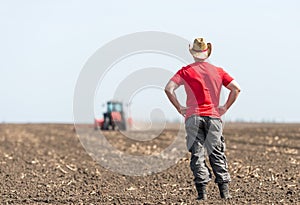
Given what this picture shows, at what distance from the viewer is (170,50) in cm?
1062

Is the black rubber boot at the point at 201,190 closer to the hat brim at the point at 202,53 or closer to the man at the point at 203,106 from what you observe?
the man at the point at 203,106

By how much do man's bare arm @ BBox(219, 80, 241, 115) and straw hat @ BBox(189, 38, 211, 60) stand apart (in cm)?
45

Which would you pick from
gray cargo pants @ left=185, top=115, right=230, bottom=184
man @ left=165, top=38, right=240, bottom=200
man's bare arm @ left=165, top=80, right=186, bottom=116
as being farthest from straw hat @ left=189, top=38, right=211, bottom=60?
gray cargo pants @ left=185, top=115, right=230, bottom=184

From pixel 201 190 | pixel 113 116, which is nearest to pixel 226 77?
pixel 201 190

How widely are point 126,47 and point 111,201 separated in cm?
407

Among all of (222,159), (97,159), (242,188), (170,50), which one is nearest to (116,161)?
(97,159)

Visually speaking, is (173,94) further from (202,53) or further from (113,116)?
(113,116)

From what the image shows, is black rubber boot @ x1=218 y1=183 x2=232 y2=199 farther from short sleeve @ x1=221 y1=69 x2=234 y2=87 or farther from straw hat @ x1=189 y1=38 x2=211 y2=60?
straw hat @ x1=189 y1=38 x2=211 y2=60

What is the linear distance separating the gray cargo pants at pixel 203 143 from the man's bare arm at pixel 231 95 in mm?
149

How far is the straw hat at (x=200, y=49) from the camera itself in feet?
24.1

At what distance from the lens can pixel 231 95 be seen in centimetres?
746

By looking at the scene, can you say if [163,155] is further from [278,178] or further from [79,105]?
[278,178]

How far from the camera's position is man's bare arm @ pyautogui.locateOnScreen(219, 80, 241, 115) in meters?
7.41

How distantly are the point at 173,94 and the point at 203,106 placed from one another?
1.24 feet
